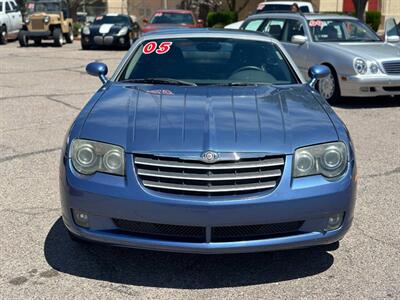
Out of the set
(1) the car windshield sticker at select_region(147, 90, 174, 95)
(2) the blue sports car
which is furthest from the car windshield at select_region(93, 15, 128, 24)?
(2) the blue sports car

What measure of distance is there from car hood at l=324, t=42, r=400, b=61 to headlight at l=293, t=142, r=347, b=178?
6092 millimetres

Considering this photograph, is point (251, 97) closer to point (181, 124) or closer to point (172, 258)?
point (181, 124)

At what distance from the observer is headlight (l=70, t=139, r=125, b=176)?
3.20m

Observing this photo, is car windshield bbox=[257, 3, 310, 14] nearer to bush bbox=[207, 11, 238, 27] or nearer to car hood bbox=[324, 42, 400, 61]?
car hood bbox=[324, 42, 400, 61]

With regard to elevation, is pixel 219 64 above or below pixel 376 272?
above

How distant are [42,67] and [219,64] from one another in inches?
438

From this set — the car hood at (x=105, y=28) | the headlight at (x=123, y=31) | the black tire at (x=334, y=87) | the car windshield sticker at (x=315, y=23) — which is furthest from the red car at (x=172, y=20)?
the black tire at (x=334, y=87)

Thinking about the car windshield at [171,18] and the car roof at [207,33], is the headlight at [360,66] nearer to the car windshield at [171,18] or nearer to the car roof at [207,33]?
the car roof at [207,33]

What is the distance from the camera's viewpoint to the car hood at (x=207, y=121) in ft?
10.5

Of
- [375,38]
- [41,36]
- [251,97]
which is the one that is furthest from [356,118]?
[41,36]

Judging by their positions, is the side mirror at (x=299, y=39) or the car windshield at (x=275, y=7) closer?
the side mirror at (x=299, y=39)

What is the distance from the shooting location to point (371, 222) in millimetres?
4316

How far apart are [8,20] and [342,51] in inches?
715

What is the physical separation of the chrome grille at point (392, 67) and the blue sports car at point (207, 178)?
5734 millimetres
